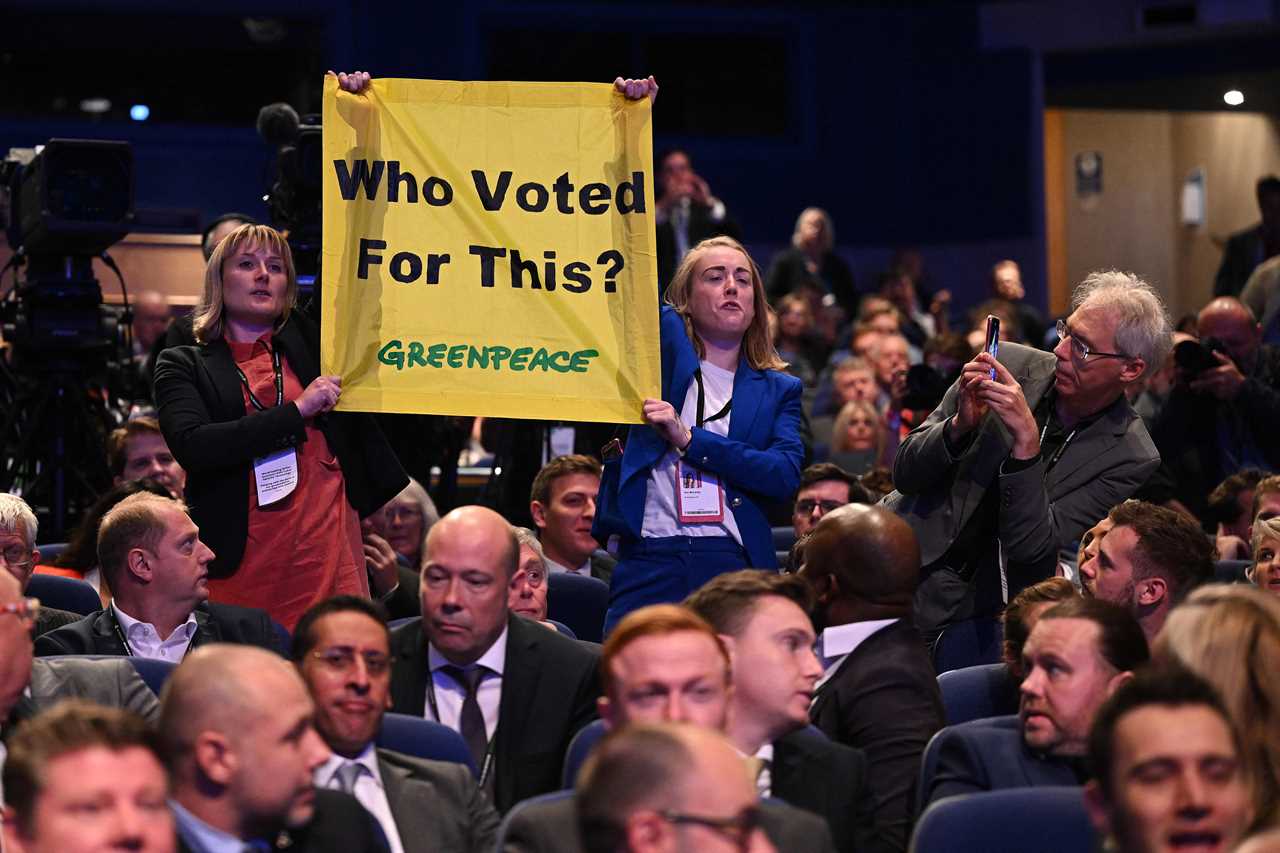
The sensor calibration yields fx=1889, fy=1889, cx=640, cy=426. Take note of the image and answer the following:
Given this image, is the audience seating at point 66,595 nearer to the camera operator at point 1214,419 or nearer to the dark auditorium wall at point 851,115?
the camera operator at point 1214,419

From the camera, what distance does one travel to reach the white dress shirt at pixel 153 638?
4.66 metres

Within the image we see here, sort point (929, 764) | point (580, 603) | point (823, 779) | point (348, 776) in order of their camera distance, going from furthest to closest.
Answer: point (580, 603), point (929, 764), point (823, 779), point (348, 776)

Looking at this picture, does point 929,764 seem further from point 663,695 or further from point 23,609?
point 23,609

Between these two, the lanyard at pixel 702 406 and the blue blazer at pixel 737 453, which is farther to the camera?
the lanyard at pixel 702 406

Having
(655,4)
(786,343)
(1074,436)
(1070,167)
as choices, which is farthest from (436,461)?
(1070,167)

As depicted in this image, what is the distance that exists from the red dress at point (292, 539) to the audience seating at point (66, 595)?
404mm

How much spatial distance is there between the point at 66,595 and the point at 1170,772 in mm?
3401

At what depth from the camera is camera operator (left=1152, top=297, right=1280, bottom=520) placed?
7.18m

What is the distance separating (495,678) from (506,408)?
99 centimetres

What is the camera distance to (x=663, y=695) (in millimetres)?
3215

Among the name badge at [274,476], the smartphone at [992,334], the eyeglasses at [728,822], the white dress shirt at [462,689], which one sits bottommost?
the white dress shirt at [462,689]

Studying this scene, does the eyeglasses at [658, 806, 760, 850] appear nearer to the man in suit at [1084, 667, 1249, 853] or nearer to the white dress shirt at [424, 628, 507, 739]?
the man in suit at [1084, 667, 1249, 853]

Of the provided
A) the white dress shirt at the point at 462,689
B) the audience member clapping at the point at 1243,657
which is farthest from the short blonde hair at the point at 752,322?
the audience member clapping at the point at 1243,657

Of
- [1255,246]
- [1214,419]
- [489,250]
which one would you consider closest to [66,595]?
[489,250]
